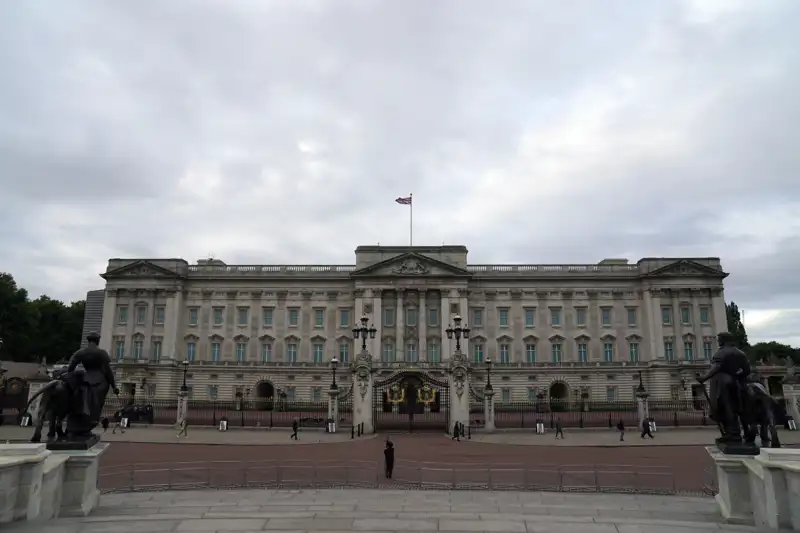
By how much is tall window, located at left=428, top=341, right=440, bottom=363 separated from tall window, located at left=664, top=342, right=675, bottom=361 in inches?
1032

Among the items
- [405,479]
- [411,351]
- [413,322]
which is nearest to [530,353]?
[411,351]

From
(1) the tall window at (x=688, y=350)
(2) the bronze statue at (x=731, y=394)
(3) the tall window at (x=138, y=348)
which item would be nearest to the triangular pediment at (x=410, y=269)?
(1) the tall window at (x=688, y=350)

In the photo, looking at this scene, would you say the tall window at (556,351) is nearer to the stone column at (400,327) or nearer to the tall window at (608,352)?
the tall window at (608,352)

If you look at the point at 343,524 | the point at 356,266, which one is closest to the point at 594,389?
the point at 356,266

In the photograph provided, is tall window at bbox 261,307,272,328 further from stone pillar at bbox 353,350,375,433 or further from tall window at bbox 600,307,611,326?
tall window at bbox 600,307,611,326

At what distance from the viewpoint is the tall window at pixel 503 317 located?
220 feet

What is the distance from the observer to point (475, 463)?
906 inches

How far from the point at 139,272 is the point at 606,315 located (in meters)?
56.2

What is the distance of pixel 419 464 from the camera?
21.5 meters

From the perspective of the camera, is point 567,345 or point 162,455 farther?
point 567,345

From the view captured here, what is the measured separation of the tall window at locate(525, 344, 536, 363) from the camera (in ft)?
217

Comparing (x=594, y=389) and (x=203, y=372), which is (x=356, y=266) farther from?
(x=594, y=389)

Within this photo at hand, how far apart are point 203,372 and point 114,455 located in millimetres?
42361

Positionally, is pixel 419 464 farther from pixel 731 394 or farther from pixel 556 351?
pixel 556 351
